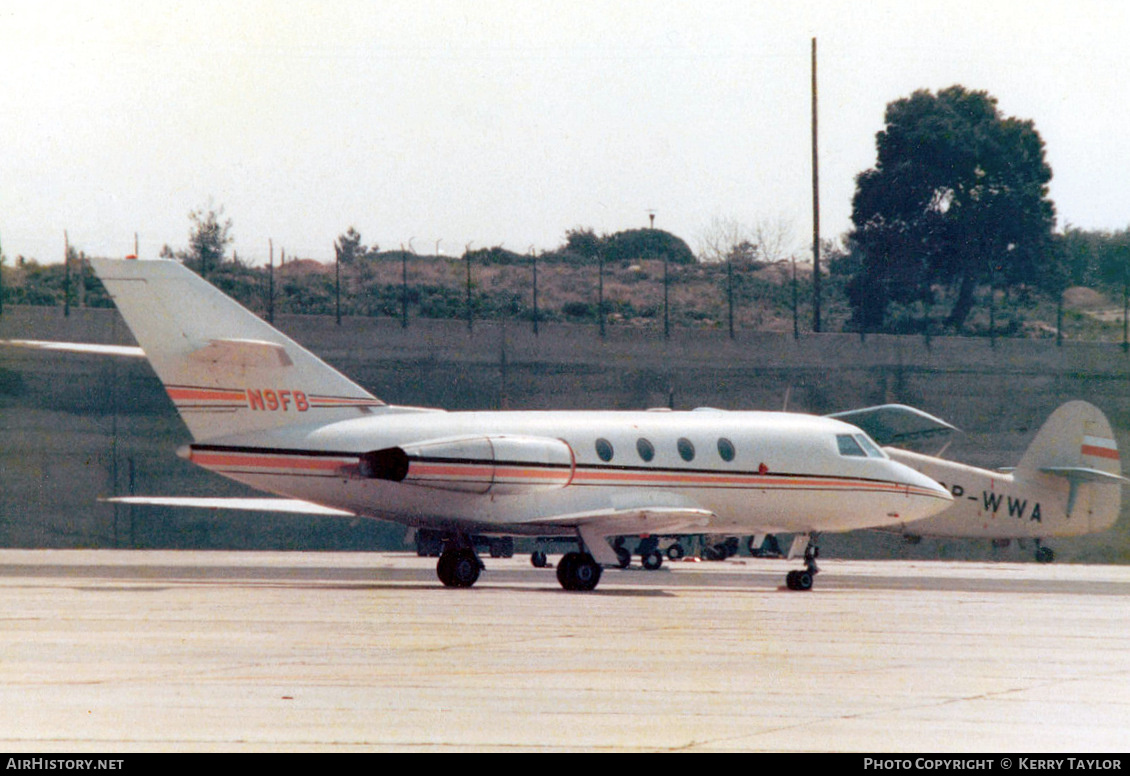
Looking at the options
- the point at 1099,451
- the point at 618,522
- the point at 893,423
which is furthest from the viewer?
the point at 893,423

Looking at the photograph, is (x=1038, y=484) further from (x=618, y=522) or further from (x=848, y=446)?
(x=618, y=522)

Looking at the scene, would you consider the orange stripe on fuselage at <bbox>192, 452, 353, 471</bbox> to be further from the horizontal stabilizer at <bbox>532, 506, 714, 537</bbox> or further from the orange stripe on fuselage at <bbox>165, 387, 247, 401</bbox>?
the horizontal stabilizer at <bbox>532, 506, 714, 537</bbox>

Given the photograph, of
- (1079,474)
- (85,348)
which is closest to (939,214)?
(1079,474)

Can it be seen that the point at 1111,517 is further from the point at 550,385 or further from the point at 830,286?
the point at 830,286

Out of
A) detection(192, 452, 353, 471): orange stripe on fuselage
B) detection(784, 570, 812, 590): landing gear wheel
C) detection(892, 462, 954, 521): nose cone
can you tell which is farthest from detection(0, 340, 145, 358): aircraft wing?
detection(892, 462, 954, 521): nose cone

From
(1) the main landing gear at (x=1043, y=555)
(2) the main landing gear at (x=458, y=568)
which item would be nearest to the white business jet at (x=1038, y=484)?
(1) the main landing gear at (x=1043, y=555)

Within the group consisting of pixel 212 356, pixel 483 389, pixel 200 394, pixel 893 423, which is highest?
pixel 212 356

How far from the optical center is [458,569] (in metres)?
24.8

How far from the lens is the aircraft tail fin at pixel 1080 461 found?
135 feet

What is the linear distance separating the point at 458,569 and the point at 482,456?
2234 millimetres

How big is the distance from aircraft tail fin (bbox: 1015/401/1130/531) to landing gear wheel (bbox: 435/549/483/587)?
2189cm

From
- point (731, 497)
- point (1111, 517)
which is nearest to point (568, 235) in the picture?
point (1111, 517)

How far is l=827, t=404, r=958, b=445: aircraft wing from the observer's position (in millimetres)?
43094

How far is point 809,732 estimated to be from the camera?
8914 millimetres
